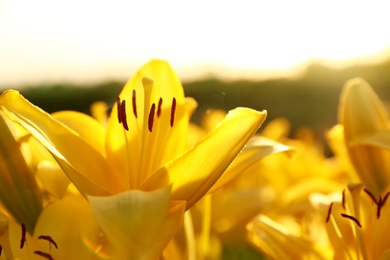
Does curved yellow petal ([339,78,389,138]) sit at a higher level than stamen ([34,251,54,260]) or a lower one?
Result: higher

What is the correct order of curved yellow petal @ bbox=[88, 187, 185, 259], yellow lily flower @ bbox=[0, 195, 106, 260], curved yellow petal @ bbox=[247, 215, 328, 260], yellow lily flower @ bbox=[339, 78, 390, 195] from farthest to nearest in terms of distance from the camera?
yellow lily flower @ bbox=[339, 78, 390, 195], curved yellow petal @ bbox=[247, 215, 328, 260], yellow lily flower @ bbox=[0, 195, 106, 260], curved yellow petal @ bbox=[88, 187, 185, 259]

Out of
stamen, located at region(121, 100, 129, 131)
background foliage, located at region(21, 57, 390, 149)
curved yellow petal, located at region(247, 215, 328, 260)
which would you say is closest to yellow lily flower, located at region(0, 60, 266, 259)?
stamen, located at region(121, 100, 129, 131)

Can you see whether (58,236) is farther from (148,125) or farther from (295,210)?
(295,210)

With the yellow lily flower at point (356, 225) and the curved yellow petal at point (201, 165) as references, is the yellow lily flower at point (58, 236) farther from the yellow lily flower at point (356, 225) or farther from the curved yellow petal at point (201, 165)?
the yellow lily flower at point (356, 225)

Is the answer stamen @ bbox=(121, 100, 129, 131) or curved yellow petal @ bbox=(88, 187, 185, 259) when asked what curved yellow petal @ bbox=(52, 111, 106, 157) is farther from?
curved yellow petal @ bbox=(88, 187, 185, 259)

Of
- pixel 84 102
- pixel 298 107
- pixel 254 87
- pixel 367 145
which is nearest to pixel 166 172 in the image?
pixel 367 145

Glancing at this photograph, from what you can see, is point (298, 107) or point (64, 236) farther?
point (298, 107)

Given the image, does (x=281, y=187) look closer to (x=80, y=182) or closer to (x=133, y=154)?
(x=133, y=154)

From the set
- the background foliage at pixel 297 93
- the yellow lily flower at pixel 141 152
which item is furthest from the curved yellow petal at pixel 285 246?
the background foliage at pixel 297 93

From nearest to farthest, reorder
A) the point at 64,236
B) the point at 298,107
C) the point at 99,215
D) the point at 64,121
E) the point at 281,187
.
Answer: the point at 99,215
the point at 64,236
the point at 64,121
the point at 281,187
the point at 298,107
